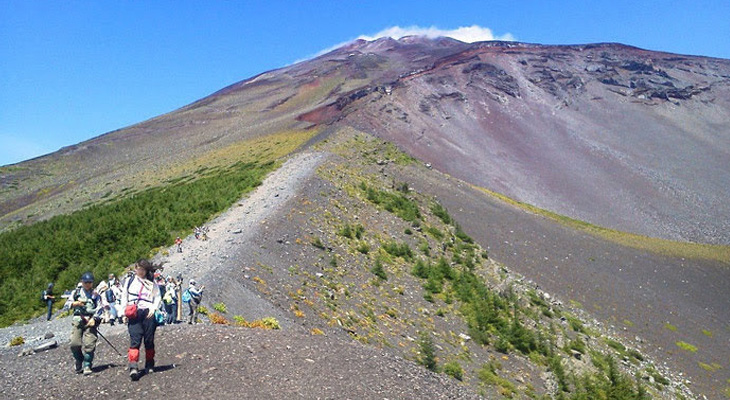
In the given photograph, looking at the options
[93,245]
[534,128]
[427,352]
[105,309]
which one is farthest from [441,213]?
[534,128]

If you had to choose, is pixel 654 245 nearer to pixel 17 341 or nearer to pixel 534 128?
pixel 534 128

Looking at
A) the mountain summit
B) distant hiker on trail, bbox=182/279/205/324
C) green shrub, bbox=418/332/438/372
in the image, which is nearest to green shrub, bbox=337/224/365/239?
green shrub, bbox=418/332/438/372

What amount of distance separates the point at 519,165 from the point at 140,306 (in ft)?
175

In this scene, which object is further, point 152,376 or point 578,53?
point 578,53

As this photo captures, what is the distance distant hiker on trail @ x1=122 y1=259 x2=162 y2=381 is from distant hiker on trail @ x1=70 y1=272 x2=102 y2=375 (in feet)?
2.17

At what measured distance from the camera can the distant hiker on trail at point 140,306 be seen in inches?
269

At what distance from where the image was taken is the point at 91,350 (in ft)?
23.9

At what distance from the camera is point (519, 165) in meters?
55.7

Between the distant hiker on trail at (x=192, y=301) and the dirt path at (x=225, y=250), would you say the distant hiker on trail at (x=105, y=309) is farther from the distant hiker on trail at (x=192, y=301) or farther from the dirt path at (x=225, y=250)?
the distant hiker on trail at (x=192, y=301)

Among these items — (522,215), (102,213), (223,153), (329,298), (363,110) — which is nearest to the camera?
(329,298)

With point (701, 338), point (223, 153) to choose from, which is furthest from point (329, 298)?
point (223, 153)

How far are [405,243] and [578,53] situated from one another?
81.4 meters

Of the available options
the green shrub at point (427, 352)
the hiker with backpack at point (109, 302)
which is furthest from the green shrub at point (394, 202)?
the hiker with backpack at point (109, 302)

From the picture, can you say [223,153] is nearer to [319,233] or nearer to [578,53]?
[319,233]
